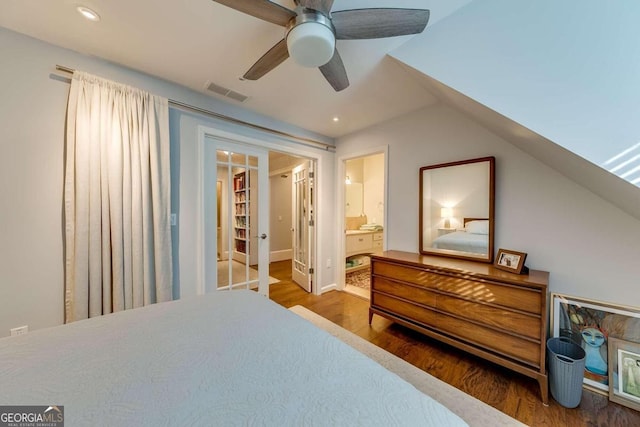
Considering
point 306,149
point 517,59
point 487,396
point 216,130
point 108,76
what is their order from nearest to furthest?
point 517,59, point 487,396, point 108,76, point 216,130, point 306,149

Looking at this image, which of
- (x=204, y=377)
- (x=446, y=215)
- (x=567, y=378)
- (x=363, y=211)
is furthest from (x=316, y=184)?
(x=567, y=378)

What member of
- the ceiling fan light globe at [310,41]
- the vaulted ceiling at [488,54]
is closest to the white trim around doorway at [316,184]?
the vaulted ceiling at [488,54]

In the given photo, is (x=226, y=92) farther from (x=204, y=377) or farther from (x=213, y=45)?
(x=204, y=377)

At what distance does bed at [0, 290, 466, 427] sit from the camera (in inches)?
24.0

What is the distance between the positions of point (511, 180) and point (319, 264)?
8.06ft

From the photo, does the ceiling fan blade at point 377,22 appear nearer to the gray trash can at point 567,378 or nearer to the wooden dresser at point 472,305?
the wooden dresser at point 472,305

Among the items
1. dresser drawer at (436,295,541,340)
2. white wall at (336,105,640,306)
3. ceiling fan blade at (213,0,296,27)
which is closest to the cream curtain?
ceiling fan blade at (213,0,296,27)

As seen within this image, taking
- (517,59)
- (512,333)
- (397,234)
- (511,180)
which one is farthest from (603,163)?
(397,234)

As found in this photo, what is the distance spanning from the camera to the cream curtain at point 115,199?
65.2 inches

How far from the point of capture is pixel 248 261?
2.79m

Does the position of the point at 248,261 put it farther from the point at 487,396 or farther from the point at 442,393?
the point at 487,396

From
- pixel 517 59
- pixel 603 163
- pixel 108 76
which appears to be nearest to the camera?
pixel 603 163

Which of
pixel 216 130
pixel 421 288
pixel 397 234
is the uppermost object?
pixel 216 130

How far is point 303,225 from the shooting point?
3.69 meters
